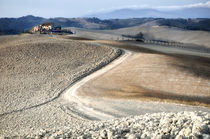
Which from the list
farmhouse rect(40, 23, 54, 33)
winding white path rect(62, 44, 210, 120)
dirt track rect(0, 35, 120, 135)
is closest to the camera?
dirt track rect(0, 35, 120, 135)

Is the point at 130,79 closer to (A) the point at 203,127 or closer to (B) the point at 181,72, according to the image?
(B) the point at 181,72

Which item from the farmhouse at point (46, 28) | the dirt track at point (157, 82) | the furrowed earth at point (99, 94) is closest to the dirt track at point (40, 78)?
the furrowed earth at point (99, 94)

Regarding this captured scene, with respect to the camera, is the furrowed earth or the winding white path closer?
the furrowed earth

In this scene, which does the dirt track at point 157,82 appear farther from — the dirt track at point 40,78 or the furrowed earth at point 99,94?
the dirt track at point 40,78

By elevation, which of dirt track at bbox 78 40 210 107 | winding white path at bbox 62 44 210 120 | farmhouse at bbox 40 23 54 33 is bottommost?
winding white path at bbox 62 44 210 120

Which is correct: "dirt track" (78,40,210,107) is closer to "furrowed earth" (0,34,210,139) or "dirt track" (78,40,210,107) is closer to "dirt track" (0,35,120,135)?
"furrowed earth" (0,34,210,139)

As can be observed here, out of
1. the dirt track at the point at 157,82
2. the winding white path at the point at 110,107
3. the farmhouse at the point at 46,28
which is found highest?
the farmhouse at the point at 46,28

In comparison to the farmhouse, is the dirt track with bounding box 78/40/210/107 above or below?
below

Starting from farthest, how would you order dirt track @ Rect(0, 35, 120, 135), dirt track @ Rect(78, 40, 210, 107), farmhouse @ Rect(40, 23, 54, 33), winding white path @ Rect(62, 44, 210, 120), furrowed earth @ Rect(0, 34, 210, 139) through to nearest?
farmhouse @ Rect(40, 23, 54, 33) → dirt track @ Rect(78, 40, 210, 107) → winding white path @ Rect(62, 44, 210, 120) → dirt track @ Rect(0, 35, 120, 135) → furrowed earth @ Rect(0, 34, 210, 139)

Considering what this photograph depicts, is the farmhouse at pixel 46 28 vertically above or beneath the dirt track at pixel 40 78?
above

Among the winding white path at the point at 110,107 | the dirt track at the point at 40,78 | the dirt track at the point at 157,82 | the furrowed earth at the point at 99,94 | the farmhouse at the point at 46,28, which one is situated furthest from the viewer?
the farmhouse at the point at 46,28

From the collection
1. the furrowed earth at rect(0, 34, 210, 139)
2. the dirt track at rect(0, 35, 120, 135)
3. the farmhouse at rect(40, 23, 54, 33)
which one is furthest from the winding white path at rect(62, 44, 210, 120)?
the farmhouse at rect(40, 23, 54, 33)

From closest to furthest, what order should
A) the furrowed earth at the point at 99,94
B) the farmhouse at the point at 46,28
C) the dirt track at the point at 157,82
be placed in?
the furrowed earth at the point at 99,94, the dirt track at the point at 157,82, the farmhouse at the point at 46,28

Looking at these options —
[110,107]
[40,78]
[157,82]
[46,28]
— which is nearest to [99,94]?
[110,107]
